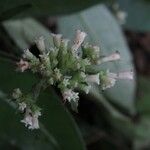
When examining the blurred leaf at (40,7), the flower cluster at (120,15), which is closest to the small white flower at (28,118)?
the blurred leaf at (40,7)

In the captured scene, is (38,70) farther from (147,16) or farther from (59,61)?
(147,16)

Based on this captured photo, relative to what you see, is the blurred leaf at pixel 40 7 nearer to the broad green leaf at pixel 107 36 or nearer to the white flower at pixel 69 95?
the white flower at pixel 69 95

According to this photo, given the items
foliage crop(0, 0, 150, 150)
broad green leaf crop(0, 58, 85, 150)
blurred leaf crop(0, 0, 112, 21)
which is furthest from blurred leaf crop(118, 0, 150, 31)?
broad green leaf crop(0, 58, 85, 150)

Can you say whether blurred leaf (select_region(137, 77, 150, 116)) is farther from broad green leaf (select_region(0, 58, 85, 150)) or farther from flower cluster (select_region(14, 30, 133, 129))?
flower cluster (select_region(14, 30, 133, 129))

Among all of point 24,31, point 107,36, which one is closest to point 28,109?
point 24,31

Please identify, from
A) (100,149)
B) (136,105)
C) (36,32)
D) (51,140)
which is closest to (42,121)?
(51,140)

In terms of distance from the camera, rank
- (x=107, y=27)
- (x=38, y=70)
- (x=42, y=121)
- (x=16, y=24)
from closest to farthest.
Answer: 1. (x=38, y=70)
2. (x=42, y=121)
3. (x=16, y=24)
4. (x=107, y=27)
